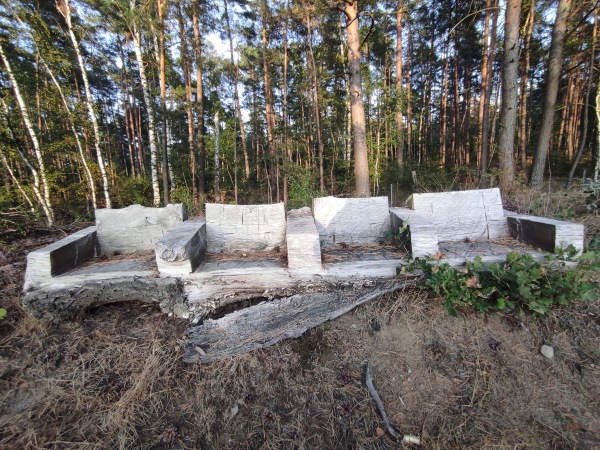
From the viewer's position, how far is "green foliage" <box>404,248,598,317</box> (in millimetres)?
1402

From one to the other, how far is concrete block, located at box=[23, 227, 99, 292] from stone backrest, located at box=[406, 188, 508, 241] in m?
3.26

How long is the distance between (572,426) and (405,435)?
2.79 ft

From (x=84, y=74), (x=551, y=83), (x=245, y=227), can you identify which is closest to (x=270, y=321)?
(x=245, y=227)

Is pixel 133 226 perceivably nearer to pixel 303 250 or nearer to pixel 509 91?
pixel 303 250

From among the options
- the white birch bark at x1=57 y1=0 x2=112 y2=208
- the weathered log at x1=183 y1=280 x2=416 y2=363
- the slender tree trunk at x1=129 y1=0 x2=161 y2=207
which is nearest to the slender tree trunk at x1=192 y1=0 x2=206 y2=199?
the slender tree trunk at x1=129 y1=0 x2=161 y2=207

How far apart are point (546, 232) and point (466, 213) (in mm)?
643

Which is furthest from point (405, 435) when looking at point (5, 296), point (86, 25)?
point (86, 25)

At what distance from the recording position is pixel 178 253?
1692mm

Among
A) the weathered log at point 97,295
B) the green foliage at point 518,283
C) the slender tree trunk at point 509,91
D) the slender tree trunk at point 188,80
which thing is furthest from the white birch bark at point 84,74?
the slender tree trunk at point 509,91

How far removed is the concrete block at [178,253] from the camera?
66.3 inches

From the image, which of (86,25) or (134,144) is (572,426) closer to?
(86,25)

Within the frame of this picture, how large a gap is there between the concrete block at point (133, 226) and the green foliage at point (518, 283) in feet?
8.15

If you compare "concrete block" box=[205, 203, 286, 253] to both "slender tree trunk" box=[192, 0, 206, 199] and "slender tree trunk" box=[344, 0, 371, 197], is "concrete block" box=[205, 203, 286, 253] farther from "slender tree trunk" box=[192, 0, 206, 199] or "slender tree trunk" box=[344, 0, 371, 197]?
"slender tree trunk" box=[192, 0, 206, 199]

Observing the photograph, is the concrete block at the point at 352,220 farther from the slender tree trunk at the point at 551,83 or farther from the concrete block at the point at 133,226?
the slender tree trunk at the point at 551,83
